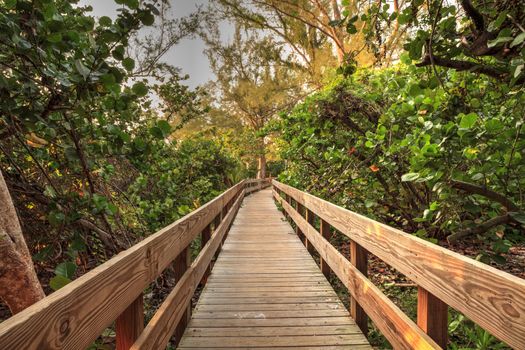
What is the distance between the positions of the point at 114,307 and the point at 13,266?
0.91 meters

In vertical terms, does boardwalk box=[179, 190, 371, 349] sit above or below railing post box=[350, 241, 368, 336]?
below

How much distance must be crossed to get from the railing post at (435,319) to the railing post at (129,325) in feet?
4.68

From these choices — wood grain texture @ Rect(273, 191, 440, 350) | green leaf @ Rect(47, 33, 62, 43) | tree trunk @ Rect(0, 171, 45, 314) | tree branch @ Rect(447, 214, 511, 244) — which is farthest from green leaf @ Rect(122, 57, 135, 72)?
tree branch @ Rect(447, 214, 511, 244)

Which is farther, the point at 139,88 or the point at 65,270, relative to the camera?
the point at 139,88

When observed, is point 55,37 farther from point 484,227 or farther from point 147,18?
point 484,227

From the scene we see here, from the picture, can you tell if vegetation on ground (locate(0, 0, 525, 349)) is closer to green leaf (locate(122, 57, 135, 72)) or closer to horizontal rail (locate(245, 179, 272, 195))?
green leaf (locate(122, 57, 135, 72))

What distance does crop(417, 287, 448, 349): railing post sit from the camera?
161 cm

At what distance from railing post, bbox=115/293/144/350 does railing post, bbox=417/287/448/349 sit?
143 centimetres

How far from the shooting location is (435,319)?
1.63m

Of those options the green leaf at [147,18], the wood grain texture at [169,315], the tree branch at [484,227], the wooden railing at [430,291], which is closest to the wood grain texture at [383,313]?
the wooden railing at [430,291]

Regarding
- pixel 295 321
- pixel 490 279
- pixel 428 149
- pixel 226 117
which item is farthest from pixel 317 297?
pixel 226 117

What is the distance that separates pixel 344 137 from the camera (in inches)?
205

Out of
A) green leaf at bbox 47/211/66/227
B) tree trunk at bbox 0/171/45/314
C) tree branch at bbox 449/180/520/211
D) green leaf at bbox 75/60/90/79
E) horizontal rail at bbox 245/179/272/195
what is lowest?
horizontal rail at bbox 245/179/272/195

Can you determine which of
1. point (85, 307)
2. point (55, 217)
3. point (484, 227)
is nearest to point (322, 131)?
point (484, 227)
